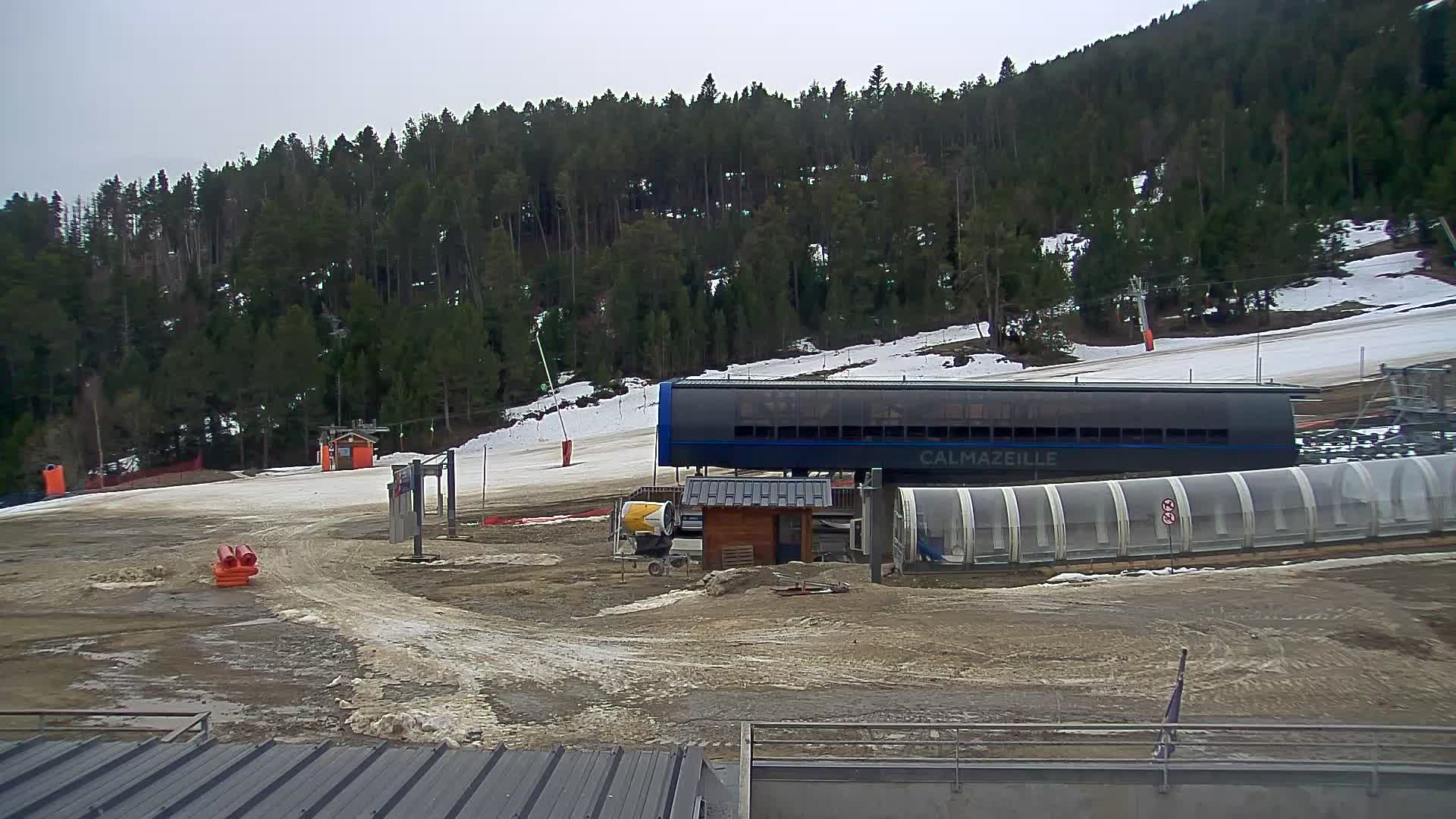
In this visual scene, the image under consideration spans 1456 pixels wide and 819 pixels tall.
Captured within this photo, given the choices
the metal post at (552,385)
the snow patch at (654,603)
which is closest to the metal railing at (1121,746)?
the snow patch at (654,603)

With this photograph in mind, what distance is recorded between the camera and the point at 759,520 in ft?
74.2

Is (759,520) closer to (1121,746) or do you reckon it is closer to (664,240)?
(1121,746)

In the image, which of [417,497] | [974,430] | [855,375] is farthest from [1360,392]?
[417,497]

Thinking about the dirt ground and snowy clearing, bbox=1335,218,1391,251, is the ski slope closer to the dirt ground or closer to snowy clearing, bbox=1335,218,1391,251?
snowy clearing, bbox=1335,218,1391,251

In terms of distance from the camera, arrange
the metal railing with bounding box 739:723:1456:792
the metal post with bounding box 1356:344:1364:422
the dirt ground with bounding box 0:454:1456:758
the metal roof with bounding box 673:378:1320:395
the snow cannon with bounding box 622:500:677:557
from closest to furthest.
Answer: the metal railing with bounding box 739:723:1456:792 → the dirt ground with bounding box 0:454:1456:758 → the snow cannon with bounding box 622:500:677:557 → the metal roof with bounding box 673:378:1320:395 → the metal post with bounding box 1356:344:1364:422

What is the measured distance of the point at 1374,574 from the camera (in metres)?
18.1

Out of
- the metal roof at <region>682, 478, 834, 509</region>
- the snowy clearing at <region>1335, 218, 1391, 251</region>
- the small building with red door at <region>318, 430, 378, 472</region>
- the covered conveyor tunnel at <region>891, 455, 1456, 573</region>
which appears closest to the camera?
the covered conveyor tunnel at <region>891, 455, 1456, 573</region>

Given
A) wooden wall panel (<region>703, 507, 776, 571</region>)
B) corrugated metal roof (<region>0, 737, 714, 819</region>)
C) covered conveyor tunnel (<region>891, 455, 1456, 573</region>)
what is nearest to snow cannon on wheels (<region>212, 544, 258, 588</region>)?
wooden wall panel (<region>703, 507, 776, 571</region>)

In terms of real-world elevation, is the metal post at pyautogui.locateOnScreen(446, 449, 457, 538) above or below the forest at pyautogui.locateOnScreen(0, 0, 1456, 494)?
below

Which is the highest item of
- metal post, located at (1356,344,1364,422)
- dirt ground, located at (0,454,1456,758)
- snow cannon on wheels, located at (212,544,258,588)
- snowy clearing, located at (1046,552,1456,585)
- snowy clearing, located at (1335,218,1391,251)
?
snowy clearing, located at (1335,218,1391,251)

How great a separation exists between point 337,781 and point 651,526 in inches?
704

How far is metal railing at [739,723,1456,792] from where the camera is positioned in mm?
7164

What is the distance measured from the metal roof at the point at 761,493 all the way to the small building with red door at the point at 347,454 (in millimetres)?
29400

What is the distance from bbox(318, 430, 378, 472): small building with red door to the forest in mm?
4661
